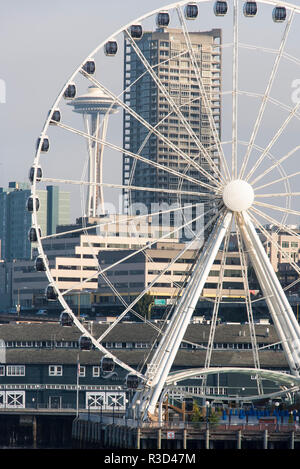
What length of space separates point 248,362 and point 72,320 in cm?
3585

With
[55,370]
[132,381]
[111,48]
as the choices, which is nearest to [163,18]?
[111,48]

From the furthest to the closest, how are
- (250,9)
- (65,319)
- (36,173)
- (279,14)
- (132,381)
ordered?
(250,9), (279,14), (132,381), (65,319), (36,173)

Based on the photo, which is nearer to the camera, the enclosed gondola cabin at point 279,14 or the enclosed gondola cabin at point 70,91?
the enclosed gondola cabin at point 70,91

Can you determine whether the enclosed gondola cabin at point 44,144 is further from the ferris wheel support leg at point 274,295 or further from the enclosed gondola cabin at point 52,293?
the ferris wheel support leg at point 274,295

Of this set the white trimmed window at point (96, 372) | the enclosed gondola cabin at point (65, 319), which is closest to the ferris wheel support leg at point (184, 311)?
the enclosed gondola cabin at point (65, 319)

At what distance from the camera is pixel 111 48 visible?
95375mm

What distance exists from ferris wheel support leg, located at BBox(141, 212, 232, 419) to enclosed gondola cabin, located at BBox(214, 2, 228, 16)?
13328mm

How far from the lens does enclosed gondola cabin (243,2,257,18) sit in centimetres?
9712

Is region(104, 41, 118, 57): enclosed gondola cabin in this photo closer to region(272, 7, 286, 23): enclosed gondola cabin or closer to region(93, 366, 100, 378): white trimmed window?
region(272, 7, 286, 23): enclosed gondola cabin

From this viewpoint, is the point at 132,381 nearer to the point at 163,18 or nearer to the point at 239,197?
the point at 239,197

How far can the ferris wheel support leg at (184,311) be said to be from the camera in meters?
93.7

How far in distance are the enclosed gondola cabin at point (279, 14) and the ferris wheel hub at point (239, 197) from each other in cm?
1149

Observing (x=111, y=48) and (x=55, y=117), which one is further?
(x=111, y=48)

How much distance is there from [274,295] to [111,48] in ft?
61.9
